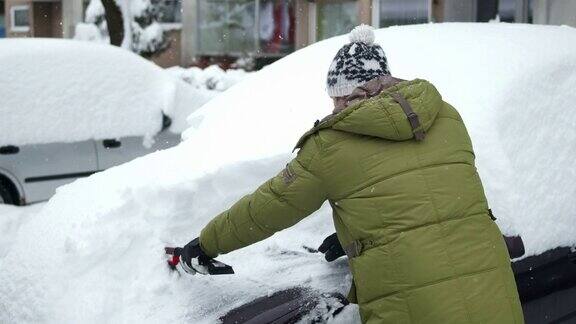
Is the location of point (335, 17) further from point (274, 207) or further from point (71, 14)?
point (274, 207)

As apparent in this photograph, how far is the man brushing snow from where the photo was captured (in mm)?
2090

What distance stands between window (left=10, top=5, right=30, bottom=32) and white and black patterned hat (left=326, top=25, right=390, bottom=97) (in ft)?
76.5

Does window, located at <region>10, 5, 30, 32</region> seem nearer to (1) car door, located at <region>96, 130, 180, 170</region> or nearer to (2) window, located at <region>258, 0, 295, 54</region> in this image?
(2) window, located at <region>258, 0, 295, 54</region>

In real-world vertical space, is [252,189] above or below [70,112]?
above

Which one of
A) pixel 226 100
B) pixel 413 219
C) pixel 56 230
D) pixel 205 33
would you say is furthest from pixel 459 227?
pixel 205 33

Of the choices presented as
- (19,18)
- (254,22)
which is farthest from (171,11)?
(19,18)

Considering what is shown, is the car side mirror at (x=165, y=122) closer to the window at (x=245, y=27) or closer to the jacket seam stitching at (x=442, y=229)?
the jacket seam stitching at (x=442, y=229)

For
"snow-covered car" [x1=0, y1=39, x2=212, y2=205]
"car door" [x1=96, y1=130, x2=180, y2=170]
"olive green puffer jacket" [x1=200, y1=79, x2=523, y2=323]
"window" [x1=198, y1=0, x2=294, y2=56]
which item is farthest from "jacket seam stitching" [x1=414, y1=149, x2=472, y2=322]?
"window" [x1=198, y1=0, x2=294, y2=56]

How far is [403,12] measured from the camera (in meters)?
14.3

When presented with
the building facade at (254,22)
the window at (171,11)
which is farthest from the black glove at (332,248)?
the window at (171,11)

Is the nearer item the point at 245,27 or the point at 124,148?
the point at 124,148

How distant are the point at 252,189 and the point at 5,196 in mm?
3604

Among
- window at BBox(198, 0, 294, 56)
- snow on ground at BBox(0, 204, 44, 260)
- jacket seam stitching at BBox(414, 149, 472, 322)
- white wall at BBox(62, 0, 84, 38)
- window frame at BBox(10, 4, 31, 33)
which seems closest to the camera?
jacket seam stitching at BBox(414, 149, 472, 322)

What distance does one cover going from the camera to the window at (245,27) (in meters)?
18.5
